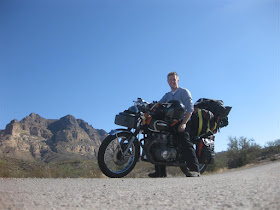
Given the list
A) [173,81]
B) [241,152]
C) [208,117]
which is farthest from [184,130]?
[241,152]

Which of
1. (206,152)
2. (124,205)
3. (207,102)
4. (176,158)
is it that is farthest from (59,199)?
(207,102)

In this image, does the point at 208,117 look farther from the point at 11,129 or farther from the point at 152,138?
the point at 11,129

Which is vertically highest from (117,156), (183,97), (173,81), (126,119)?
(173,81)

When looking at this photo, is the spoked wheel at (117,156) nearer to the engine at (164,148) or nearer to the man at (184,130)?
the engine at (164,148)

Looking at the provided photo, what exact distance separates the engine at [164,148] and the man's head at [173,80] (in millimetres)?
1246

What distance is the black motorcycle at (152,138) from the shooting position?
452 cm

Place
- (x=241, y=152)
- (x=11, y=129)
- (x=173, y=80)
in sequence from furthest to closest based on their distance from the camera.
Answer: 1. (x=11, y=129)
2. (x=241, y=152)
3. (x=173, y=80)

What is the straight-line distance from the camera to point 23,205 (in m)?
1.28

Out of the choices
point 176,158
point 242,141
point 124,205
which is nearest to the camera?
point 124,205

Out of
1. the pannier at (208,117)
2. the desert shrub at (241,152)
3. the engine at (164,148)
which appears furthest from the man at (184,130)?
the desert shrub at (241,152)

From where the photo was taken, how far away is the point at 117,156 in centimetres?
455

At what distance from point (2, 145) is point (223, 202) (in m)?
190

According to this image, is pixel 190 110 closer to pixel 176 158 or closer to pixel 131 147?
pixel 176 158

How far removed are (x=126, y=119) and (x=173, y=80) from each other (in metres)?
1.65
